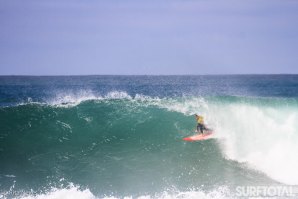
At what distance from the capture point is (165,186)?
1111 centimetres

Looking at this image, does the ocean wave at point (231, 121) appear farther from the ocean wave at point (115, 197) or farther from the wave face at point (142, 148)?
the ocean wave at point (115, 197)

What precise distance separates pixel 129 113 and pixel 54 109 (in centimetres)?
333

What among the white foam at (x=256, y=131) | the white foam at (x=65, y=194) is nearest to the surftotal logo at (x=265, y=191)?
the white foam at (x=256, y=131)

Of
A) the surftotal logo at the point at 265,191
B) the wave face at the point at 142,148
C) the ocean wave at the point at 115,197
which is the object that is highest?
the wave face at the point at 142,148

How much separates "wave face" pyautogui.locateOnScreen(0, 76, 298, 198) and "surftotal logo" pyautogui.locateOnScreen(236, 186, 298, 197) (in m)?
0.43

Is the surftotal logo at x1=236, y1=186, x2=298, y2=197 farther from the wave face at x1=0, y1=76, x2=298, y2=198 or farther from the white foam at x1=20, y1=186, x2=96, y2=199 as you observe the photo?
the white foam at x1=20, y1=186, x2=96, y2=199

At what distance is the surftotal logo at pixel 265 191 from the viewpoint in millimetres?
10250

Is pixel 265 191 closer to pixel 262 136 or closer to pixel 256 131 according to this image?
pixel 262 136

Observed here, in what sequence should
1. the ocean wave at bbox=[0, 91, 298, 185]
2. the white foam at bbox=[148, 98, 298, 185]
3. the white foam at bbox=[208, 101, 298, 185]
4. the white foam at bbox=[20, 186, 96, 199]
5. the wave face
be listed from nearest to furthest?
the white foam at bbox=[20, 186, 96, 199] < the wave face < the white foam at bbox=[208, 101, 298, 185] < the white foam at bbox=[148, 98, 298, 185] < the ocean wave at bbox=[0, 91, 298, 185]

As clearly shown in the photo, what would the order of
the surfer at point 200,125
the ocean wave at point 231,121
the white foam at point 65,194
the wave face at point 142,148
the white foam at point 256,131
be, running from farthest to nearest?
the surfer at point 200,125 → the ocean wave at point 231,121 → the white foam at point 256,131 → the wave face at point 142,148 → the white foam at point 65,194

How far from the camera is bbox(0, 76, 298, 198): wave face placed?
1120 cm

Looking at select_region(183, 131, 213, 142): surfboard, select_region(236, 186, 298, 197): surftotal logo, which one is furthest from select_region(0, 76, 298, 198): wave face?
select_region(236, 186, 298, 197): surftotal logo

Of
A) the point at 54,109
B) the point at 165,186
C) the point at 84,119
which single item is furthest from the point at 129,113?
the point at 165,186

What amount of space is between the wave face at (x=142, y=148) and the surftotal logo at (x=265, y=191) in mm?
432
